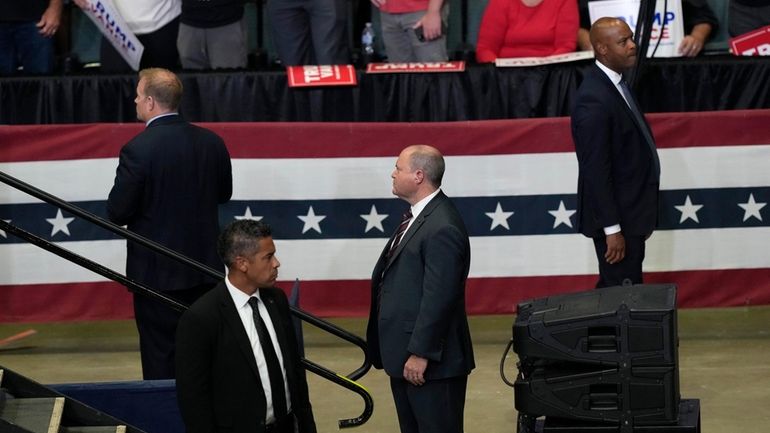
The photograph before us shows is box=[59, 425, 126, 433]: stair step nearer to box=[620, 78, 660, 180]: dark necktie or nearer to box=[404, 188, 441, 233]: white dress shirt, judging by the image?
box=[404, 188, 441, 233]: white dress shirt

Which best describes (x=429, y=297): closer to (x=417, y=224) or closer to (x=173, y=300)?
(x=417, y=224)

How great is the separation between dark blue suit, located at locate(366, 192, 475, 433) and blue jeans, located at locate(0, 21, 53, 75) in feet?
17.2

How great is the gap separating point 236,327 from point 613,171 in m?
3.11

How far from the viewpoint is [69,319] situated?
904 centimetres

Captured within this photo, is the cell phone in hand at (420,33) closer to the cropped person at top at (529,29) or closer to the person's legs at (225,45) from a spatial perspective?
the cropped person at top at (529,29)

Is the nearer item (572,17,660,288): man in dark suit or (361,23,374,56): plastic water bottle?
(572,17,660,288): man in dark suit

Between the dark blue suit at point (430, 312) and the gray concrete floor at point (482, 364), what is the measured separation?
1.37m

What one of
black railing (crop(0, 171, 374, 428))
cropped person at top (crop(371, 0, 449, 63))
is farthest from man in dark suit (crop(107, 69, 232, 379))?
cropped person at top (crop(371, 0, 449, 63))

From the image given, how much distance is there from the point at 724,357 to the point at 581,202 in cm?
181

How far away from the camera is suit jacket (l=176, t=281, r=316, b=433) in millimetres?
5012

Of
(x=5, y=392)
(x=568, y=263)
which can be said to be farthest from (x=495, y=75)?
(x=5, y=392)

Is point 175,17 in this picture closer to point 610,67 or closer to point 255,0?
point 255,0

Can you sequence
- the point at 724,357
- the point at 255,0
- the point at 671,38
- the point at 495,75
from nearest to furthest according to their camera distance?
the point at 724,357, the point at 495,75, the point at 671,38, the point at 255,0

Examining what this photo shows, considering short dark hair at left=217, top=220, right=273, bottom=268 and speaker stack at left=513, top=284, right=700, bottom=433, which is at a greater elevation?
short dark hair at left=217, top=220, right=273, bottom=268
